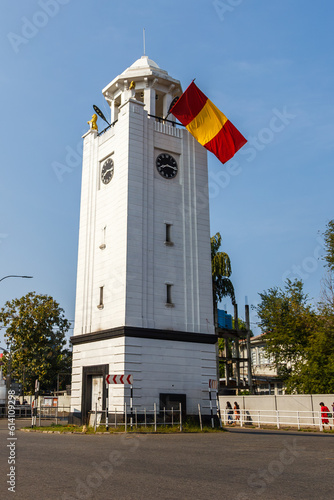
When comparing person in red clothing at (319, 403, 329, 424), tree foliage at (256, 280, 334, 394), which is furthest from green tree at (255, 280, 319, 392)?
person in red clothing at (319, 403, 329, 424)

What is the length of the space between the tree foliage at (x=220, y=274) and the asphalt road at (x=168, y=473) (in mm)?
31462

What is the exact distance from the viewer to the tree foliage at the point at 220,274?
48.0m

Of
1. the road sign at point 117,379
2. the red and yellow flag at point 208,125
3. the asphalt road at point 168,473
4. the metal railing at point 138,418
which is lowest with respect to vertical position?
the asphalt road at point 168,473

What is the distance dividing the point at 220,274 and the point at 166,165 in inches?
657

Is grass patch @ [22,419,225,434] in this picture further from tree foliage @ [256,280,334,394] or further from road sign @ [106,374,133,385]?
tree foliage @ [256,280,334,394]

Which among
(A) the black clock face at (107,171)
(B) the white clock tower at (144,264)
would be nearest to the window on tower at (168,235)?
(B) the white clock tower at (144,264)

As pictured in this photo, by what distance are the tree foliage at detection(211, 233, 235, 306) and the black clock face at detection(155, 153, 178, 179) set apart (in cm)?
1526

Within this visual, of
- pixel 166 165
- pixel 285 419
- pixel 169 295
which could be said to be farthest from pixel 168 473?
pixel 285 419

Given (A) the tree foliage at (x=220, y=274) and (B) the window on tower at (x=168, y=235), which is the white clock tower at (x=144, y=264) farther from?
(A) the tree foliage at (x=220, y=274)

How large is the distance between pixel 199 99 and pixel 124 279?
1446 cm

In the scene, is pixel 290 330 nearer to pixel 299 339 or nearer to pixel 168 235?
pixel 299 339

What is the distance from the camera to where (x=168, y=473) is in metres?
11.1

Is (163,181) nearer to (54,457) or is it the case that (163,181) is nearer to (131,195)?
(131,195)

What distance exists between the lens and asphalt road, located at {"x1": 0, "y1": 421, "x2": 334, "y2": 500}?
8867 millimetres
